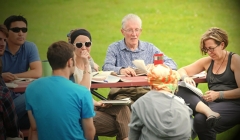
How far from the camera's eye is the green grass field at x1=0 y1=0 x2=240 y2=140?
7.29 metres

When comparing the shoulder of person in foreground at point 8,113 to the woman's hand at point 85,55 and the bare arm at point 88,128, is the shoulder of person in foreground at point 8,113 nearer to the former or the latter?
the bare arm at point 88,128

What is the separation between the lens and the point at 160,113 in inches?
159

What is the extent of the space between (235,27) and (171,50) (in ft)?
3.47

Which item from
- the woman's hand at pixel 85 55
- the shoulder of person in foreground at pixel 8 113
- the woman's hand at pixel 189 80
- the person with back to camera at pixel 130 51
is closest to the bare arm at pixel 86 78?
the woman's hand at pixel 85 55

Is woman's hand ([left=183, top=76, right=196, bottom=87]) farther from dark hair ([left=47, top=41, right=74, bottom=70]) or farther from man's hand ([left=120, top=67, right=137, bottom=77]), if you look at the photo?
dark hair ([left=47, top=41, right=74, bottom=70])

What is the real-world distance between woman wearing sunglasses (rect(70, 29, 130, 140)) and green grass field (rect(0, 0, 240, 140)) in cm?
216

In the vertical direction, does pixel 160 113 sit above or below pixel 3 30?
below

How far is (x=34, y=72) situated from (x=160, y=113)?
1.93 metres

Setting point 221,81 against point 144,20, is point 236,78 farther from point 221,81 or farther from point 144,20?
point 144,20

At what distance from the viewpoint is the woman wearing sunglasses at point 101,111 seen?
5.04 meters

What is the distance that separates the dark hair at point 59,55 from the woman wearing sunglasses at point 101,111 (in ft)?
2.66

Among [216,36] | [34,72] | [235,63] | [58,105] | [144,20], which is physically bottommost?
[58,105]

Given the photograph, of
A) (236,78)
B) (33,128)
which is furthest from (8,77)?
(236,78)

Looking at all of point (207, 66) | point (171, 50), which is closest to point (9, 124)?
point (207, 66)
